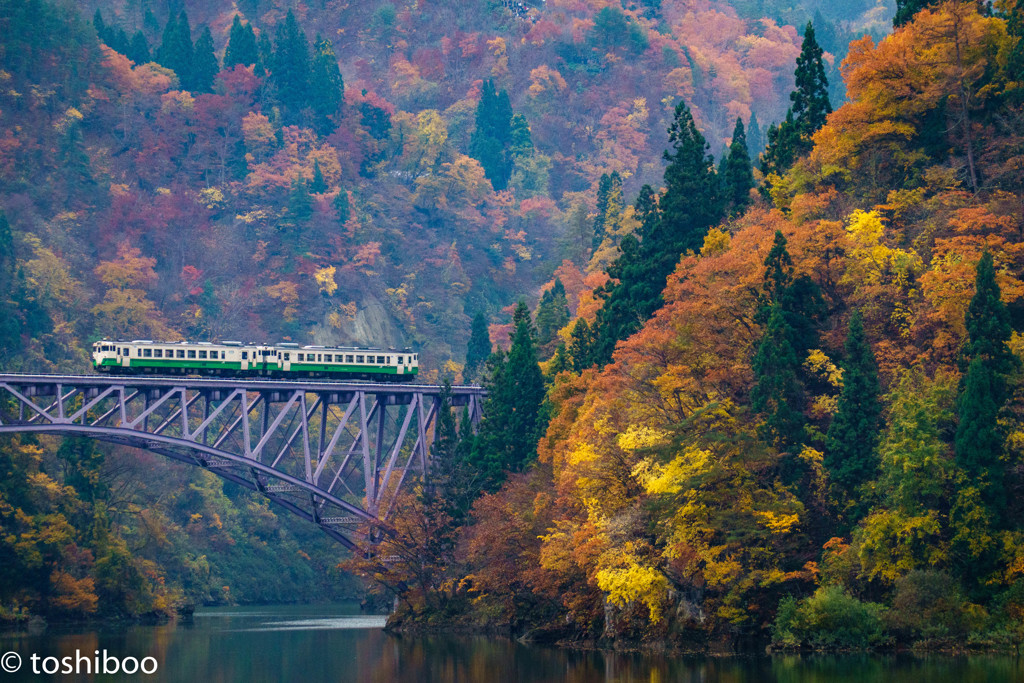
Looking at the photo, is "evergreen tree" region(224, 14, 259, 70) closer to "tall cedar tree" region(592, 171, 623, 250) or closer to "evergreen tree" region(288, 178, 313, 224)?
"evergreen tree" region(288, 178, 313, 224)

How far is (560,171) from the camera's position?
192125mm

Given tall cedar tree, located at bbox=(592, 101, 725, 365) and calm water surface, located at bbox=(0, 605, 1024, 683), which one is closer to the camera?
calm water surface, located at bbox=(0, 605, 1024, 683)

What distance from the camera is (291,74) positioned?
563 feet

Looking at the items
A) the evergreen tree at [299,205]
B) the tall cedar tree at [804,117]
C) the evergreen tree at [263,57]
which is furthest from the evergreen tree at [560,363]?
the evergreen tree at [263,57]

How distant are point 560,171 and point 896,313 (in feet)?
450

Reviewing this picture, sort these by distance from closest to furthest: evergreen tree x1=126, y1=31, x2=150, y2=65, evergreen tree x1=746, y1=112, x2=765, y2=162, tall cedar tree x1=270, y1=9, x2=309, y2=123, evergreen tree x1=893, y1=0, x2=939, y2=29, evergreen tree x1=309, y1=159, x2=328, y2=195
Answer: evergreen tree x1=893, y1=0, x2=939, y2=29 → evergreen tree x1=309, y1=159, x2=328, y2=195 → evergreen tree x1=746, y1=112, x2=765, y2=162 → tall cedar tree x1=270, y1=9, x2=309, y2=123 → evergreen tree x1=126, y1=31, x2=150, y2=65

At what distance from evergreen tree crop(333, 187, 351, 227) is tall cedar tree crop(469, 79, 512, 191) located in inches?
1067

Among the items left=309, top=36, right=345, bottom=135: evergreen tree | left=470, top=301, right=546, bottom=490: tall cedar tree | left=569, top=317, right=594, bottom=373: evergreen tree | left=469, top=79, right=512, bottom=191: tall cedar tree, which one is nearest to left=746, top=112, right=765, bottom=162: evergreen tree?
left=469, top=79, right=512, bottom=191: tall cedar tree

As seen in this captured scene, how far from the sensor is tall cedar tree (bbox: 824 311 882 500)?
5384 centimetres

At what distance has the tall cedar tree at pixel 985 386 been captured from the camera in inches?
1924

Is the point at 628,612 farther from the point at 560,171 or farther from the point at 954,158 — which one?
the point at 560,171

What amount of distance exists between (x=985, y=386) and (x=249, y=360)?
44.5m

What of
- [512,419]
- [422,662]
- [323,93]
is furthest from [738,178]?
[323,93]

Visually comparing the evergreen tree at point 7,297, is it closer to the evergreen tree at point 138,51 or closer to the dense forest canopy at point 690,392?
the dense forest canopy at point 690,392
